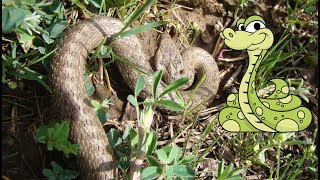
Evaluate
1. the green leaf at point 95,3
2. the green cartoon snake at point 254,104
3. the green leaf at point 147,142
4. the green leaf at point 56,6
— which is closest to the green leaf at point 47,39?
the green leaf at point 56,6

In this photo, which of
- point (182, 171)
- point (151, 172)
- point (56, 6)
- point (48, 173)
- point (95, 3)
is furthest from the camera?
point (95, 3)

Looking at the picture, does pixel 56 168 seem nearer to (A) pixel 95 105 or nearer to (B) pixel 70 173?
(B) pixel 70 173

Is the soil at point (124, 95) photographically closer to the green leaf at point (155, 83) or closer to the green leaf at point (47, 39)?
the green leaf at point (47, 39)

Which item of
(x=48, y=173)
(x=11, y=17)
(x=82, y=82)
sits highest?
(x=11, y=17)

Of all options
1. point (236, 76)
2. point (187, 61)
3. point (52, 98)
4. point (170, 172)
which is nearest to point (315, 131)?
point (236, 76)

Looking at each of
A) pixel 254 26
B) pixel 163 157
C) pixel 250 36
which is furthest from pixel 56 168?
pixel 254 26

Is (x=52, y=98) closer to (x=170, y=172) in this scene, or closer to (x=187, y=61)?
(x=170, y=172)
